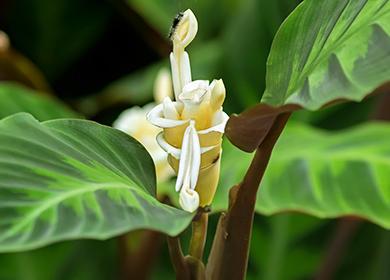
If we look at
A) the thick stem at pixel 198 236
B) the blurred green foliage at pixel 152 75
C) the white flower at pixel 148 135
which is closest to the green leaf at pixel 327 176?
the white flower at pixel 148 135

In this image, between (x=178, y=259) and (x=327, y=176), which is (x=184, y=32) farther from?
(x=327, y=176)

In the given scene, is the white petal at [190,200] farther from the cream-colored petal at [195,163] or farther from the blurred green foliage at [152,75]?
the blurred green foliage at [152,75]

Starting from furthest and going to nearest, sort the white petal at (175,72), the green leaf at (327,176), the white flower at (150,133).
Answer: the white flower at (150,133)
the green leaf at (327,176)
the white petal at (175,72)

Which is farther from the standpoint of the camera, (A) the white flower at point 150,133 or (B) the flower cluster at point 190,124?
(A) the white flower at point 150,133

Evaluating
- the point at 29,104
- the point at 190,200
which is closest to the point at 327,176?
the point at 29,104

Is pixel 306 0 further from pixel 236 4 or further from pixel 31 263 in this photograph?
pixel 236 4

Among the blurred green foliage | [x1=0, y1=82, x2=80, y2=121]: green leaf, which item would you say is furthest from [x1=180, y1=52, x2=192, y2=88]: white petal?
[x1=0, y1=82, x2=80, y2=121]: green leaf
